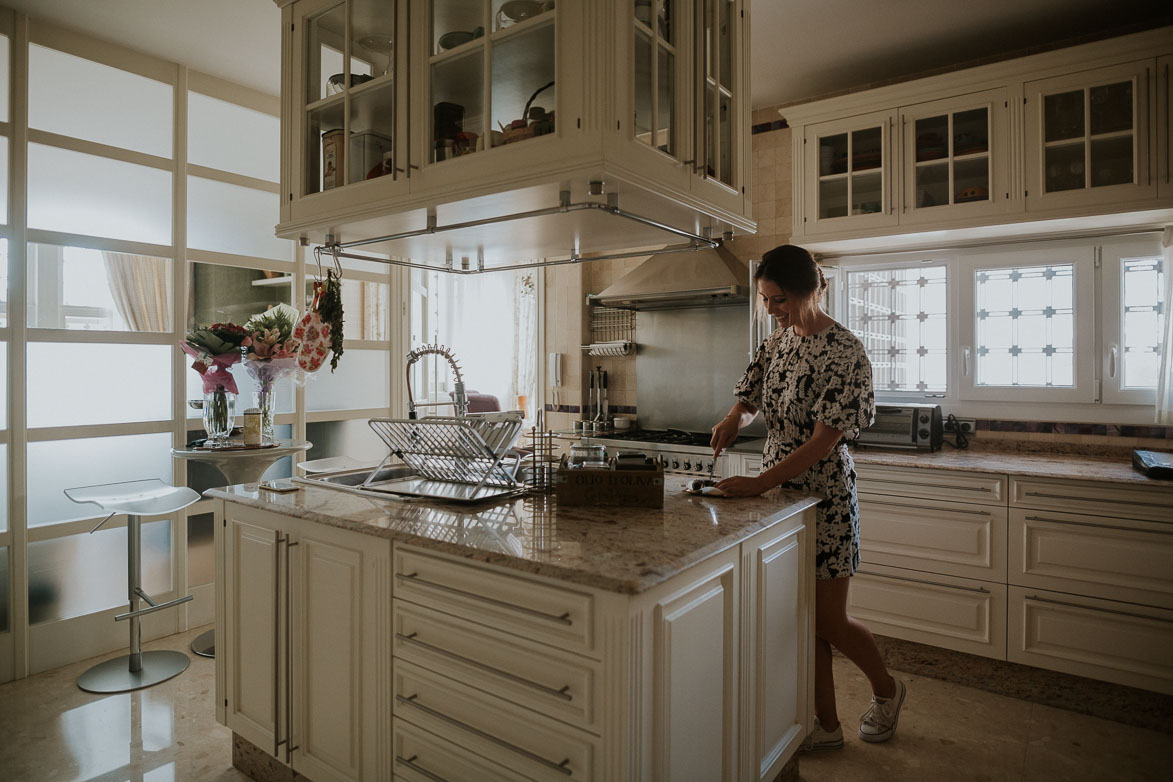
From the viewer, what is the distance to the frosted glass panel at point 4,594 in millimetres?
2867

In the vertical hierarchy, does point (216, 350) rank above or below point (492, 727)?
above

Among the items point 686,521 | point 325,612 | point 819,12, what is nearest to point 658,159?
point 686,521

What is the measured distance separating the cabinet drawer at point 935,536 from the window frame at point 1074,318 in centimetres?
87

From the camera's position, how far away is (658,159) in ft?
5.45

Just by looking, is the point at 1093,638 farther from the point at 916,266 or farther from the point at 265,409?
the point at 265,409

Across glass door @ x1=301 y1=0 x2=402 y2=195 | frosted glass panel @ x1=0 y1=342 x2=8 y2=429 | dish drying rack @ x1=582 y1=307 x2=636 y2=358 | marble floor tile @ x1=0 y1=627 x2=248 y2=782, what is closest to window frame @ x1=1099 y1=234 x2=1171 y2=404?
dish drying rack @ x1=582 y1=307 x2=636 y2=358

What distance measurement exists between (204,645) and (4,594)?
2.65ft

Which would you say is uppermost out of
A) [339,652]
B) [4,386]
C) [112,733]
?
[4,386]

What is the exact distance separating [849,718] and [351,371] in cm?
316

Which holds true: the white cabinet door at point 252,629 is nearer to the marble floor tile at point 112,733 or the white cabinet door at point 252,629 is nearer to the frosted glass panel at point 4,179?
the marble floor tile at point 112,733

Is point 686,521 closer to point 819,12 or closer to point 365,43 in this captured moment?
point 365,43

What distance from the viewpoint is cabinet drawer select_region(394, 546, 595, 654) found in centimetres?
130

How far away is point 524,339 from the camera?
6703mm

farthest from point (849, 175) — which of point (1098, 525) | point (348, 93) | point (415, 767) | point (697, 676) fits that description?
point (415, 767)
